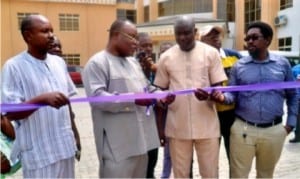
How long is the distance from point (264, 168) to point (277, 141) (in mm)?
281

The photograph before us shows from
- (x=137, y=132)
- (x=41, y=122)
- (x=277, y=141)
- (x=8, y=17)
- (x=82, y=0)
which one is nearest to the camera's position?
(x=41, y=122)

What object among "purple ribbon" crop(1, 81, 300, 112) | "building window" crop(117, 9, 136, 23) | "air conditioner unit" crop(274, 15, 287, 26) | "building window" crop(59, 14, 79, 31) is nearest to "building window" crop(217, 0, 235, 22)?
"air conditioner unit" crop(274, 15, 287, 26)

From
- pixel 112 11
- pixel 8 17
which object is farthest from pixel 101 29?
pixel 8 17

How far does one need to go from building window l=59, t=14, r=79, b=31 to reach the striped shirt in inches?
1033

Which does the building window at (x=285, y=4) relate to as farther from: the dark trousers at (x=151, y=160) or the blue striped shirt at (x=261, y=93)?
the blue striped shirt at (x=261, y=93)

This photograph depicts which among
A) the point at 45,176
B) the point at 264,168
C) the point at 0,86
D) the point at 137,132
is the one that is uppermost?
the point at 0,86

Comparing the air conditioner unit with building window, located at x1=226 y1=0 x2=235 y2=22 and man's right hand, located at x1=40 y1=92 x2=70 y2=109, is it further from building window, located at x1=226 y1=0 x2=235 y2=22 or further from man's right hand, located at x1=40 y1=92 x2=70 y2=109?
man's right hand, located at x1=40 y1=92 x2=70 y2=109

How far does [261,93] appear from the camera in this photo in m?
3.15

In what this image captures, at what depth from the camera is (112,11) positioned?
28562 mm

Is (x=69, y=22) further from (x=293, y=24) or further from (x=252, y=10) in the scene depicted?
(x=293, y=24)

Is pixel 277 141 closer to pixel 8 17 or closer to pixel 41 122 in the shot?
pixel 41 122

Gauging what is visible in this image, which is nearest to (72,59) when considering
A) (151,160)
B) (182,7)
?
(182,7)

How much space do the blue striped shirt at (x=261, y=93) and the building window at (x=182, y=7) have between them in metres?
28.3

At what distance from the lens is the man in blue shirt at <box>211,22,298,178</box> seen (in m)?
3.17
